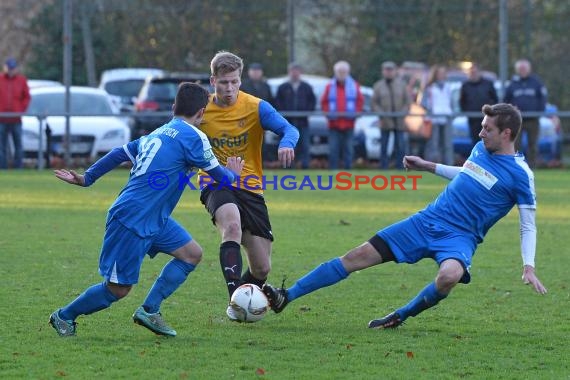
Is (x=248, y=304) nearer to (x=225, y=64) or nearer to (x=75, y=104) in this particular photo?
(x=225, y=64)

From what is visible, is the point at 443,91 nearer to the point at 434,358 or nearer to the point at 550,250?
the point at 550,250

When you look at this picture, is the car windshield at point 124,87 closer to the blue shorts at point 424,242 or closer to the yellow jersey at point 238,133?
the yellow jersey at point 238,133

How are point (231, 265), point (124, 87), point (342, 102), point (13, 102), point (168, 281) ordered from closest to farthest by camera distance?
point (168, 281) → point (231, 265) → point (13, 102) → point (342, 102) → point (124, 87)

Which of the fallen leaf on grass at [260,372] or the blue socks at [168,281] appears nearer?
the fallen leaf on grass at [260,372]

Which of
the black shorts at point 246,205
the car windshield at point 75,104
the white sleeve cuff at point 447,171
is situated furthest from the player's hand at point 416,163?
the car windshield at point 75,104

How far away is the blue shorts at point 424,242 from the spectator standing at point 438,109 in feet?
44.0

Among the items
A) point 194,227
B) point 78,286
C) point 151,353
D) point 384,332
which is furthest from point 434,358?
point 194,227

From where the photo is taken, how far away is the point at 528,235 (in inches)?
270

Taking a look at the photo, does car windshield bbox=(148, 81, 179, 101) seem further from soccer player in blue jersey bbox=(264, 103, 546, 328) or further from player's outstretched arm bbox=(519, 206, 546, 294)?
player's outstretched arm bbox=(519, 206, 546, 294)

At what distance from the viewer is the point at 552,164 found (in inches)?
856

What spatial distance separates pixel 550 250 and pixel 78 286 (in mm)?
4828

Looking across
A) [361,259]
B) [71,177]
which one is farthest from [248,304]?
[71,177]

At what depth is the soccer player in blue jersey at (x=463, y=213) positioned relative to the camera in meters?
7.03

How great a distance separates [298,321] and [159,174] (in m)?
1.49
